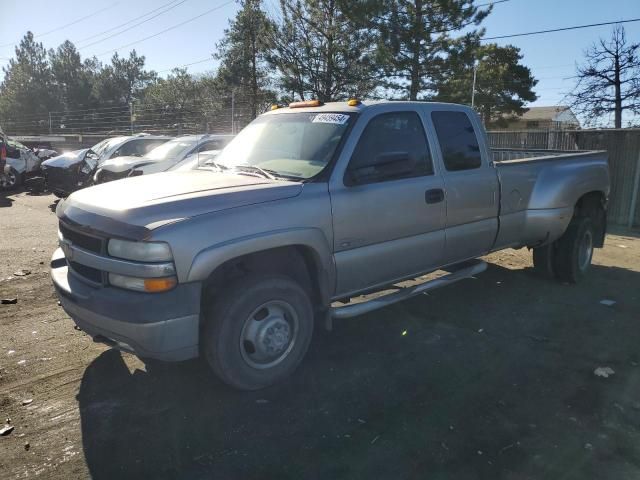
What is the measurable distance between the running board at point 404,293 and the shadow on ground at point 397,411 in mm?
446

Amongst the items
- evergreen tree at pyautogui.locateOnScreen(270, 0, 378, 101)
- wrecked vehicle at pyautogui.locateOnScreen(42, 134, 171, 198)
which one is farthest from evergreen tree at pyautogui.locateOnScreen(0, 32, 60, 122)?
wrecked vehicle at pyautogui.locateOnScreen(42, 134, 171, 198)

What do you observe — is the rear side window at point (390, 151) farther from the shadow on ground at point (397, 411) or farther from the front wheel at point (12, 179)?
→ the front wheel at point (12, 179)

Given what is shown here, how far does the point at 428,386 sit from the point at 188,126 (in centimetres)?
2183

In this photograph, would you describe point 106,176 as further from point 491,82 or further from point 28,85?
point 28,85

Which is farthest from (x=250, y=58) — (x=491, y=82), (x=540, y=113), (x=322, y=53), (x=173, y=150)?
(x=540, y=113)

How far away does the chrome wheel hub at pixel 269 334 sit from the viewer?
3625 mm

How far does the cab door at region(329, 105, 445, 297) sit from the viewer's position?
4.00 m

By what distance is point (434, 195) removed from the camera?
4590 millimetres

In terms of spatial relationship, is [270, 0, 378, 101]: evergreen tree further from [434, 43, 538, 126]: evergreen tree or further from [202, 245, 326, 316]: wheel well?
[202, 245, 326, 316]: wheel well

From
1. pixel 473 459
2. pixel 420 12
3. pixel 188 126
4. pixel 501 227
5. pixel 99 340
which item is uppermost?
pixel 420 12

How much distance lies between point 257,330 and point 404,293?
148 cm

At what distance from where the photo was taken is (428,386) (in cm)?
382

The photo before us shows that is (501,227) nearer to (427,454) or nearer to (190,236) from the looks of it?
(427,454)

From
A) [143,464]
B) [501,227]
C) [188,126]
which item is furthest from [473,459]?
[188,126]
